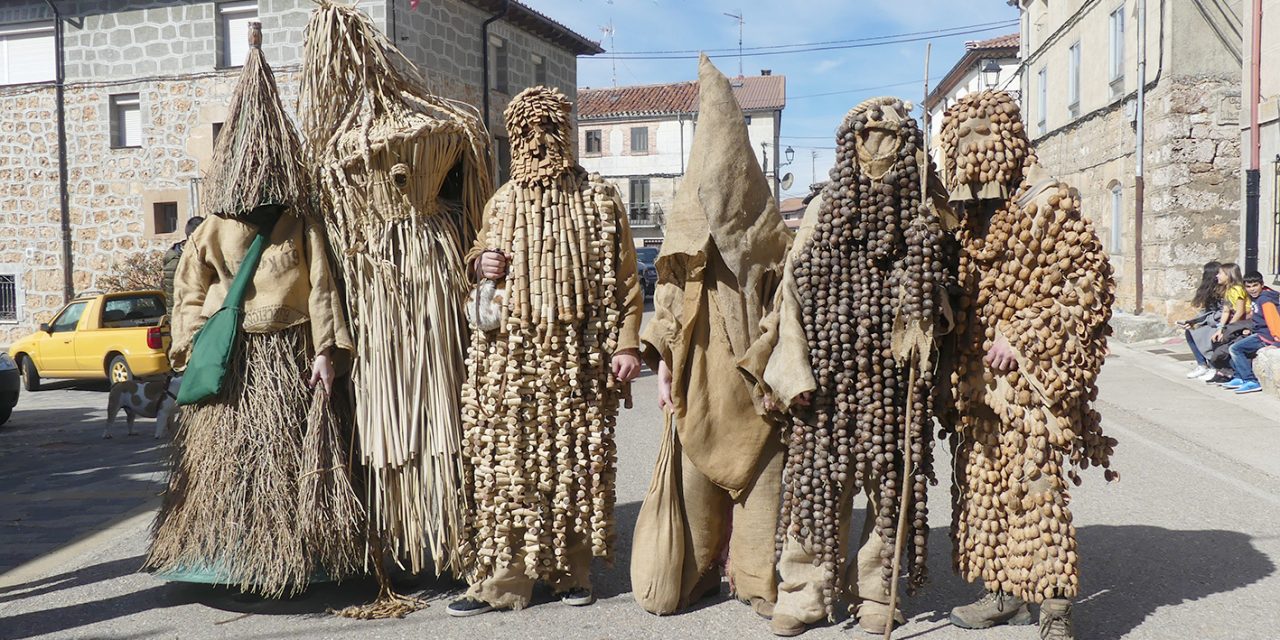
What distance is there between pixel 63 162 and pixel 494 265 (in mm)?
16780

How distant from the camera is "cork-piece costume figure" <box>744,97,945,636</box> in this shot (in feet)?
11.1

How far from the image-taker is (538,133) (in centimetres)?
387

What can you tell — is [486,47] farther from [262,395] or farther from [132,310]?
[262,395]

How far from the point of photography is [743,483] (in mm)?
3777

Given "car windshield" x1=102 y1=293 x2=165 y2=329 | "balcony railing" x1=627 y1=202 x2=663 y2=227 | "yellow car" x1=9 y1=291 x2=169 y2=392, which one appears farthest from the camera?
"balcony railing" x1=627 y1=202 x2=663 y2=227

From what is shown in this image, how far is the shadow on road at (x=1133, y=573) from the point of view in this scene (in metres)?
3.75

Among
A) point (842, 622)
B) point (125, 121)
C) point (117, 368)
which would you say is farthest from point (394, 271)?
point (125, 121)

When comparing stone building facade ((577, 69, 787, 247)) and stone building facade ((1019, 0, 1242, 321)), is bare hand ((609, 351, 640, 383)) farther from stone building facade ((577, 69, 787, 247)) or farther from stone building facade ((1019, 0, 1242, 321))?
stone building facade ((577, 69, 787, 247))

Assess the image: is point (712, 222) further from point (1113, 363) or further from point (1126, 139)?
point (1126, 139)

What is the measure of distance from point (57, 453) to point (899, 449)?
7.45 metres

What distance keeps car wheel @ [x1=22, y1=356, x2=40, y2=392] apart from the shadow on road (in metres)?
12.9

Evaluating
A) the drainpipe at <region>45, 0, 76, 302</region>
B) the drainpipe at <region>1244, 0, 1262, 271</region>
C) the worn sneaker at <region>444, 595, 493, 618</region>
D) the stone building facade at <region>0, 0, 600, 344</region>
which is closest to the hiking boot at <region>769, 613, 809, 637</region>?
the worn sneaker at <region>444, 595, 493, 618</region>

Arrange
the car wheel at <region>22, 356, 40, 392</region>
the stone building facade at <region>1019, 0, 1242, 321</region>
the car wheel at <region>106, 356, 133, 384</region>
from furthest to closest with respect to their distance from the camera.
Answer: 1. the stone building facade at <region>1019, 0, 1242, 321</region>
2. the car wheel at <region>22, 356, 40, 392</region>
3. the car wheel at <region>106, 356, 133, 384</region>

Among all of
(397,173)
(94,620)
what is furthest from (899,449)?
(94,620)
